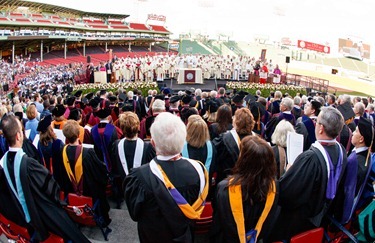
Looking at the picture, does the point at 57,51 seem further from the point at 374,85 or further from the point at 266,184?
the point at 266,184

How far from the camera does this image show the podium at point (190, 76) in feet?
70.8

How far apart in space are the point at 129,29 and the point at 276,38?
26105 millimetres

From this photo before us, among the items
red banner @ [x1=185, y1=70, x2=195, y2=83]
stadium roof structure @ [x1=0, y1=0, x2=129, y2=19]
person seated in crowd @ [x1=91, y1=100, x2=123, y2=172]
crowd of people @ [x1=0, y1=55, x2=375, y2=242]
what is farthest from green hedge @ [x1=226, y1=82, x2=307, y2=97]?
stadium roof structure @ [x1=0, y1=0, x2=129, y2=19]

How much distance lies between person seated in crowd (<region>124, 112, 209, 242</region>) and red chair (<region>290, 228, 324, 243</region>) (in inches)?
35.1

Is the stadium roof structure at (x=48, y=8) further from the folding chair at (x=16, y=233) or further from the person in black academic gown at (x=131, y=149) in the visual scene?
the folding chair at (x=16, y=233)

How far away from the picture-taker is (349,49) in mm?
38969

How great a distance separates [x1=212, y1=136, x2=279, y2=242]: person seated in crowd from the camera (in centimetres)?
241

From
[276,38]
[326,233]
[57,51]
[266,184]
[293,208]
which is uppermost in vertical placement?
[276,38]

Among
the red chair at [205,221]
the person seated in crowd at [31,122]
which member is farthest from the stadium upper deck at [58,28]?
the red chair at [205,221]

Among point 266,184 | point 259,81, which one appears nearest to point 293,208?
point 266,184

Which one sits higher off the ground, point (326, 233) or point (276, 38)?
point (276, 38)

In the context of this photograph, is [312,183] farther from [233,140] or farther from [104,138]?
[104,138]

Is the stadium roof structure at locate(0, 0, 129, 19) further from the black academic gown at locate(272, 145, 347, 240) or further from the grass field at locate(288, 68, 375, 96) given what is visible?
the black academic gown at locate(272, 145, 347, 240)

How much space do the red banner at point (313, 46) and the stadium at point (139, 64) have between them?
12 cm
